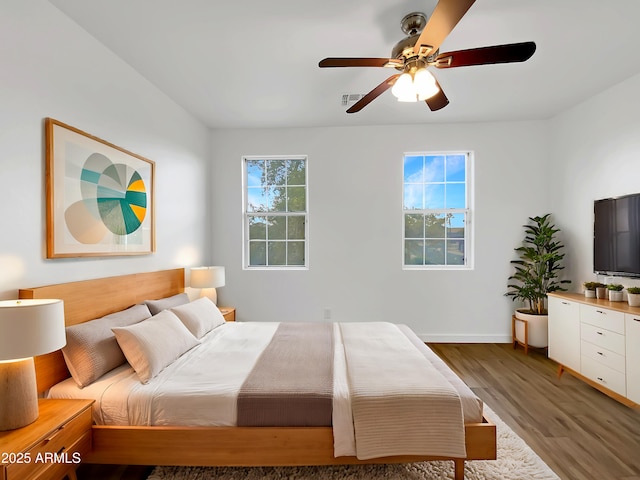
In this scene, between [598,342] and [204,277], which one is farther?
[204,277]

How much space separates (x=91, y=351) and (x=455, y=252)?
12.8 ft

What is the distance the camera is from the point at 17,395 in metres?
1.46

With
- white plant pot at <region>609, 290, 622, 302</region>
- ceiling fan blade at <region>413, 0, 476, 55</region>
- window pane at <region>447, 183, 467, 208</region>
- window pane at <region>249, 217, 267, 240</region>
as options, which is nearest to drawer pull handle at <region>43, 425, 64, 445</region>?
ceiling fan blade at <region>413, 0, 476, 55</region>

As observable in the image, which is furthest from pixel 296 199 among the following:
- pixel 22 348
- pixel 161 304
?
pixel 22 348

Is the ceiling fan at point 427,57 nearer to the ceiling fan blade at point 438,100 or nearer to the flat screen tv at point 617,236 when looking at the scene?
the ceiling fan blade at point 438,100

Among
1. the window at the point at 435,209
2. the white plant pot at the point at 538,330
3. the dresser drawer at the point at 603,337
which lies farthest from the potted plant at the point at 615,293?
the window at the point at 435,209

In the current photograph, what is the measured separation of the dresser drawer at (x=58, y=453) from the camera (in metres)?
1.32

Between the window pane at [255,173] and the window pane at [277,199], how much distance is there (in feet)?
0.64

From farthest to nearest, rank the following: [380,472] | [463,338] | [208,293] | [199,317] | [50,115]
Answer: [463,338] < [208,293] < [199,317] < [50,115] < [380,472]

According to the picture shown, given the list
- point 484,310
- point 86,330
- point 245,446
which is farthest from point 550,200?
point 86,330

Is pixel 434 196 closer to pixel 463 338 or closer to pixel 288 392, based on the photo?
pixel 463 338

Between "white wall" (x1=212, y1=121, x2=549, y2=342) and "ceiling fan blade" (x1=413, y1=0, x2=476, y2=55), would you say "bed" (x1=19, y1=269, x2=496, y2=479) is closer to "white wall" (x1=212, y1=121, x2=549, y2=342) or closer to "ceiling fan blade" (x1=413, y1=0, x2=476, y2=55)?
"ceiling fan blade" (x1=413, y1=0, x2=476, y2=55)

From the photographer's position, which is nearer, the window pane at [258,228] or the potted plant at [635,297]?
the potted plant at [635,297]

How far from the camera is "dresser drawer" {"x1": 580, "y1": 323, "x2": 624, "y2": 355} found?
2.57 meters
